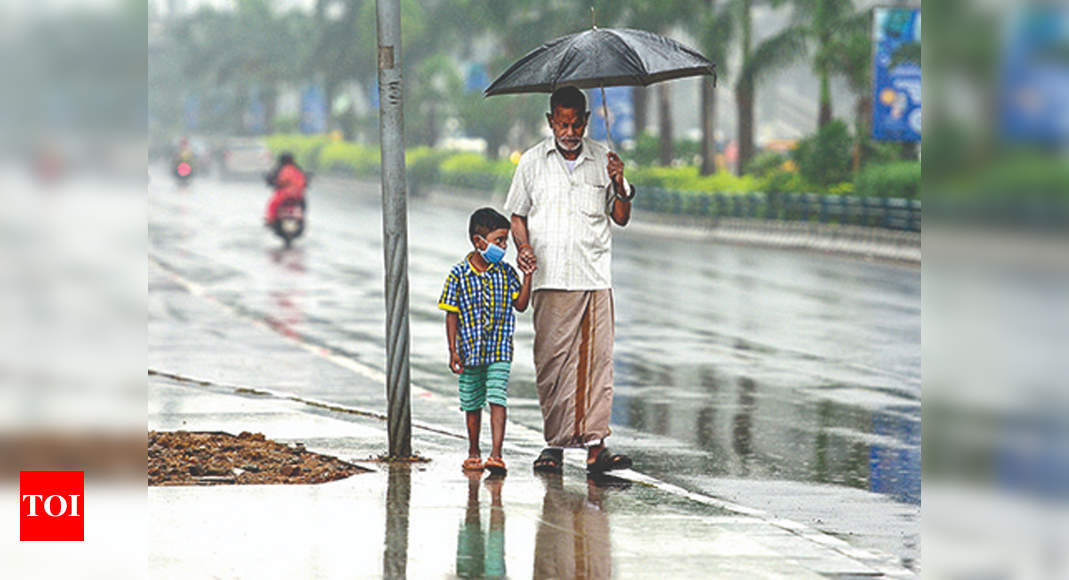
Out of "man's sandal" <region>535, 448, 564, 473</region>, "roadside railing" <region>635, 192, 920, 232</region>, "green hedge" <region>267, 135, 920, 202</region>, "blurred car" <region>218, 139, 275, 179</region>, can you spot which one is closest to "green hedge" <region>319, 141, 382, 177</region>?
"green hedge" <region>267, 135, 920, 202</region>

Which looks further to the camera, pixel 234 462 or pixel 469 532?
pixel 234 462

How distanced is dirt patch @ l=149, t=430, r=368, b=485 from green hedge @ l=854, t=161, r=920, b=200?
24.4 meters

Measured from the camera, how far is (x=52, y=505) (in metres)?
4.44

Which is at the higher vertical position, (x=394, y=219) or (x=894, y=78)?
(x=894, y=78)

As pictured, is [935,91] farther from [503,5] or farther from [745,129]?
[503,5]

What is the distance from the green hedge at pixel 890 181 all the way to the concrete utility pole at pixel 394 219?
24.4 metres

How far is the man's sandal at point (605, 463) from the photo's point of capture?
915cm

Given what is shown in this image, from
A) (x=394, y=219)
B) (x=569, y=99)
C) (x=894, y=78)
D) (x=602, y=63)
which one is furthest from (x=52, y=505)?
(x=894, y=78)

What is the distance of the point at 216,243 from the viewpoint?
112 feet

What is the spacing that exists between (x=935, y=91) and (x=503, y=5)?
182 feet

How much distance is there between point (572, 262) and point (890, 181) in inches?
1007

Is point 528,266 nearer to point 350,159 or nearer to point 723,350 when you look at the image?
point 723,350

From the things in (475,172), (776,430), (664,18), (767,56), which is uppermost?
(664,18)

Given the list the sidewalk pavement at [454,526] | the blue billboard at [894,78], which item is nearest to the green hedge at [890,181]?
the blue billboard at [894,78]
